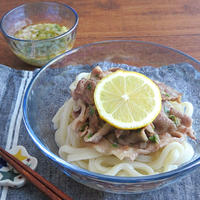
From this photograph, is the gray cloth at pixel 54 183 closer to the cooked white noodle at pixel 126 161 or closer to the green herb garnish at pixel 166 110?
the cooked white noodle at pixel 126 161

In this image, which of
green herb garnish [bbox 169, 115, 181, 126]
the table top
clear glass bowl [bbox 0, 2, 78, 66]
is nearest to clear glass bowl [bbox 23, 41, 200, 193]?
green herb garnish [bbox 169, 115, 181, 126]

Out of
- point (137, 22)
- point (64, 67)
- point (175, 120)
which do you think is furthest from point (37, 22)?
point (175, 120)

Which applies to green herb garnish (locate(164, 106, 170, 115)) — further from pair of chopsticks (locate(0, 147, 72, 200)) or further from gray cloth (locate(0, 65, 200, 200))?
pair of chopsticks (locate(0, 147, 72, 200))

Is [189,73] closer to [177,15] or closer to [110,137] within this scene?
[110,137]

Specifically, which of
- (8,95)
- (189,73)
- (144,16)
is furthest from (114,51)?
(144,16)

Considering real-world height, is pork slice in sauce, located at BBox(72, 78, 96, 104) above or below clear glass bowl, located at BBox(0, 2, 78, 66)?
above

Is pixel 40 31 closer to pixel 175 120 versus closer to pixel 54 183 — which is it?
pixel 54 183

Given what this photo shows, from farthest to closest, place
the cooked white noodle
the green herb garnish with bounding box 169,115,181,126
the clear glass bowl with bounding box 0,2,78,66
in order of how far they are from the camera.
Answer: the clear glass bowl with bounding box 0,2,78,66 → the green herb garnish with bounding box 169,115,181,126 → the cooked white noodle
